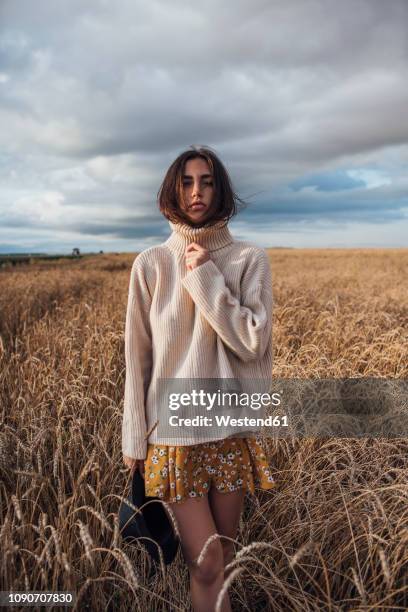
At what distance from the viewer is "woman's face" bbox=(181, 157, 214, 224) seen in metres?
1.80

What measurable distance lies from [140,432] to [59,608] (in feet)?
2.36

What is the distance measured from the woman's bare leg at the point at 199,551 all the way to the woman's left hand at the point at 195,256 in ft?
2.75

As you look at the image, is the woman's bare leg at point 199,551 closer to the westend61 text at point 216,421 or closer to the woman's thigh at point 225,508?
the woman's thigh at point 225,508

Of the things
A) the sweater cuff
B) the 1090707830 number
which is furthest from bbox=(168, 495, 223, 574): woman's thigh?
the sweater cuff

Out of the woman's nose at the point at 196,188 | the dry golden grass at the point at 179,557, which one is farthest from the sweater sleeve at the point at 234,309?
the dry golden grass at the point at 179,557

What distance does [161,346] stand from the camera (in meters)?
1.75

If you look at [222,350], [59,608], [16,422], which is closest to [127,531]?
[59,608]

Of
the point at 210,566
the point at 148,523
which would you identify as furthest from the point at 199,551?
the point at 148,523

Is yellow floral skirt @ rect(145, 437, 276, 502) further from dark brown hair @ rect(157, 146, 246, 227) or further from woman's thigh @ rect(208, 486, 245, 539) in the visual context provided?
dark brown hair @ rect(157, 146, 246, 227)

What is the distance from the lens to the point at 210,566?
1581 mm

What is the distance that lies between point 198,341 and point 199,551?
730 mm

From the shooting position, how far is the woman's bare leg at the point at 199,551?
5.20ft

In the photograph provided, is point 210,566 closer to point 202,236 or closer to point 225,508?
point 225,508

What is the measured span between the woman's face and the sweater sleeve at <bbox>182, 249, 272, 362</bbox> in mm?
211
